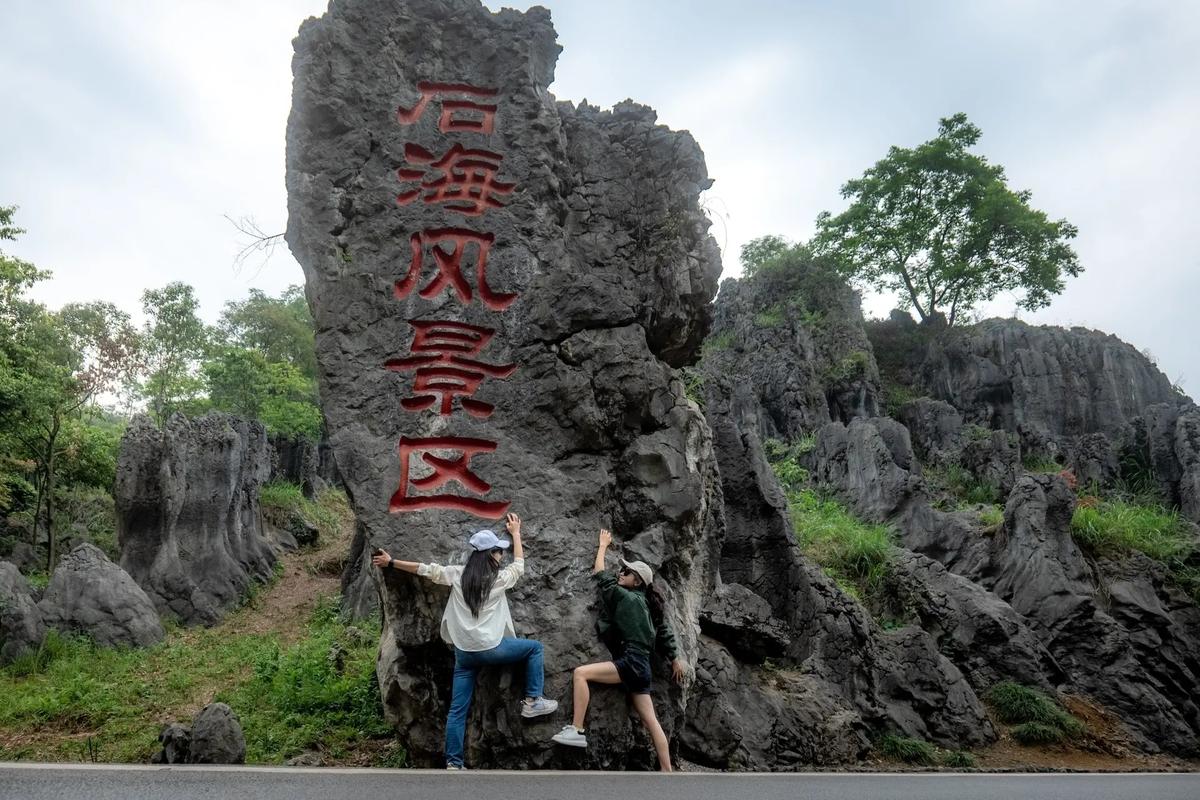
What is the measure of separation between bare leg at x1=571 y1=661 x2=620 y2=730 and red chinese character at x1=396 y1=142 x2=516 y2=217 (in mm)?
3437

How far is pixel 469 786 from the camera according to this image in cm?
356

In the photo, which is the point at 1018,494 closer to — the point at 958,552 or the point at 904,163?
the point at 958,552

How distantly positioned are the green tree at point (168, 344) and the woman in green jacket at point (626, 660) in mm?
18456

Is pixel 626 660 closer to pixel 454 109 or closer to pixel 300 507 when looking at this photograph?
pixel 454 109

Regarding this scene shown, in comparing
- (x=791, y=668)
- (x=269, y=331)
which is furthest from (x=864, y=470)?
(x=269, y=331)

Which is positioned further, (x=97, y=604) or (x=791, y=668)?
(x=97, y=604)

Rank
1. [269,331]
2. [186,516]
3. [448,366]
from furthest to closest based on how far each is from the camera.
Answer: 1. [269,331]
2. [186,516]
3. [448,366]

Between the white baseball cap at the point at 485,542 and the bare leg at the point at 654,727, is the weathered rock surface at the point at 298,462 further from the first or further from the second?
the bare leg at the point at 654,727

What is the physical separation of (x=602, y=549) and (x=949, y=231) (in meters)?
17.0

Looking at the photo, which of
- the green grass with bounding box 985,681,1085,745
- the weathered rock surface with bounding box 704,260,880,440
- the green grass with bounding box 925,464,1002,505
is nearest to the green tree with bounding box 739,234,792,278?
the weathered rock surface with bounding box 704,260,880,440

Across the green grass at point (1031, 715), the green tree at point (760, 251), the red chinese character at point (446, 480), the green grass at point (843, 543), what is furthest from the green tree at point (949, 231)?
the red chinese character at point (446, 480)

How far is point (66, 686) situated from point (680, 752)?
5988 mm

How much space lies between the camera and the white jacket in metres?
4.63

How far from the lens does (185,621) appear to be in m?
11.5
